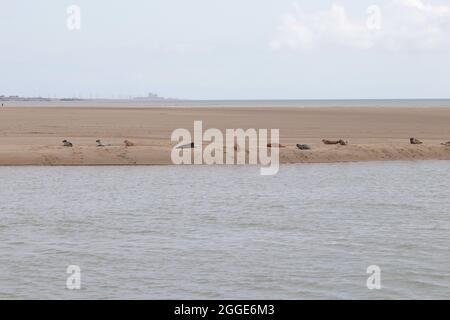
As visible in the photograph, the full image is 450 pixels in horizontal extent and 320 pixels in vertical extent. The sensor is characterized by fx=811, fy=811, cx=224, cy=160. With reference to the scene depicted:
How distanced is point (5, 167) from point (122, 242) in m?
11.9

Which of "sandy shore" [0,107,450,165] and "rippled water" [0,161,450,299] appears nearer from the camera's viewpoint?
"rippled water" [0,161,450,299]

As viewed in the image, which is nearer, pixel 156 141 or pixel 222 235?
pixel 222 235

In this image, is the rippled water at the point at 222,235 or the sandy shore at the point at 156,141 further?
the sandy shore at the point at 156,141

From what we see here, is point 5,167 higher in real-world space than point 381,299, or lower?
higher

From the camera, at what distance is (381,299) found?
10.0 meters

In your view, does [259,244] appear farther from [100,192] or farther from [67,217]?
[100,192]

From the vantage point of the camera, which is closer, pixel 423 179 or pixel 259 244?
pixel 259 244

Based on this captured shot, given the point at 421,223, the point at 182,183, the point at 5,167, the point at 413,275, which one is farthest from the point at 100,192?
the point at 413,275

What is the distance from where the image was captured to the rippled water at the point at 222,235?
1067 centimetres

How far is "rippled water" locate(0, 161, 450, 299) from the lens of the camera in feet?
35.0

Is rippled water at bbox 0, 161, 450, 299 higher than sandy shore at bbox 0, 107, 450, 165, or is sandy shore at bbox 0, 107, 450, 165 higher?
sandy shore at bbox 0, 107, 450, 165

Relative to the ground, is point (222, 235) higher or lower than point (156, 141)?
lower

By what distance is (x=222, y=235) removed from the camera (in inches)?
548

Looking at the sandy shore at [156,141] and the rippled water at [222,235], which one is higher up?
the sandy shore at [156,141]
